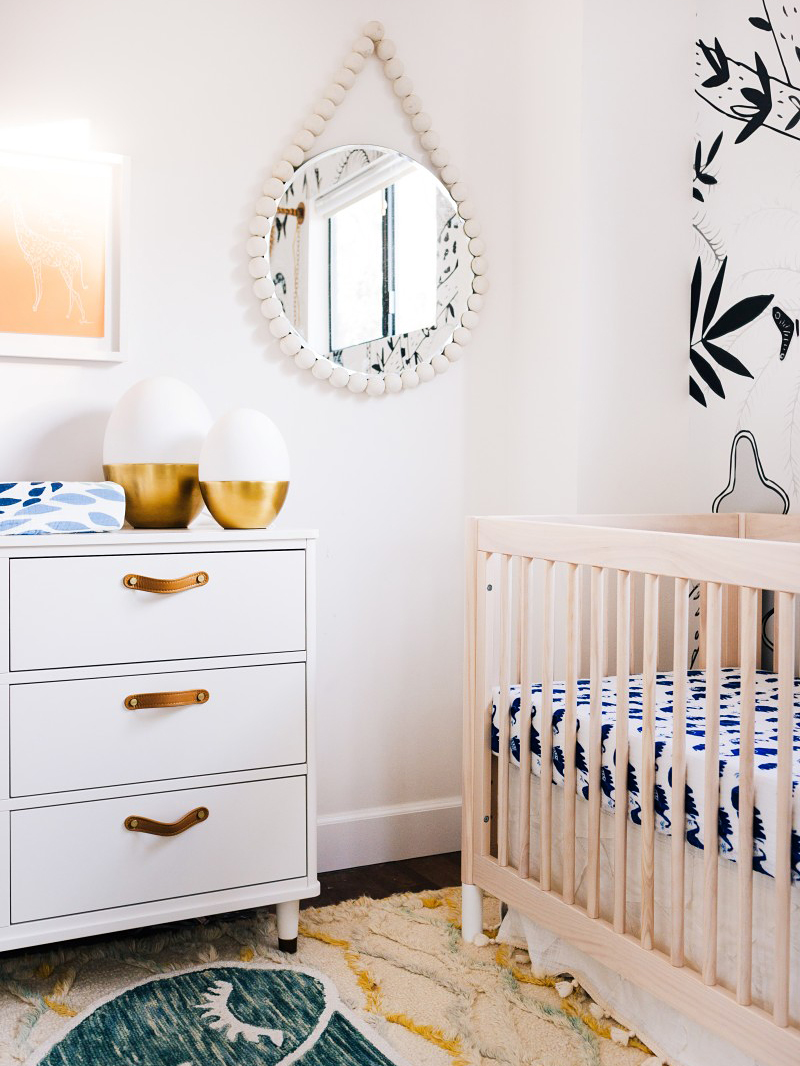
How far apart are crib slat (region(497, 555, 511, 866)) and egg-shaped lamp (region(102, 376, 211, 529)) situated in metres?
0.64

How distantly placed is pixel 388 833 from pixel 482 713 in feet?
2.01

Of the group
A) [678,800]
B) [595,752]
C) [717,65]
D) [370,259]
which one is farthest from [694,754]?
[717,65]

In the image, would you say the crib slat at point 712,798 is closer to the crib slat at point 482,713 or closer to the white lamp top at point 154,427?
the crib slat at point 482,713

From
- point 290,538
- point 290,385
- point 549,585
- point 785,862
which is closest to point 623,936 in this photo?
point 785,862

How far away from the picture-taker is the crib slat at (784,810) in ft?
3.87

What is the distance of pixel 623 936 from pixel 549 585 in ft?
1.87

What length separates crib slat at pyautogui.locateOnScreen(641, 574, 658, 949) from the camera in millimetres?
1434

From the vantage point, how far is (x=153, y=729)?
1.67m

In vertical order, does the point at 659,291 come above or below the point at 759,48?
below

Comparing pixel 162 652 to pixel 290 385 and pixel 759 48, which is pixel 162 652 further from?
pixel 759 48

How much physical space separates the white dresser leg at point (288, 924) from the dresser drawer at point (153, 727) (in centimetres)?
28

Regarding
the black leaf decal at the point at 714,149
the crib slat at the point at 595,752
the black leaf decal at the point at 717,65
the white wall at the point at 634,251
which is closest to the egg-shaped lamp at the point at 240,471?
the crib slat at the point at 595,752

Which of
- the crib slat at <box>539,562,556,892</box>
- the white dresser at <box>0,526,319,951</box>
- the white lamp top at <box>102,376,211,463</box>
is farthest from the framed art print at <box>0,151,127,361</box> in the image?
the crib slat at <box>539,562,556,892</box>

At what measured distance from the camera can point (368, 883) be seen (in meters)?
2.16
